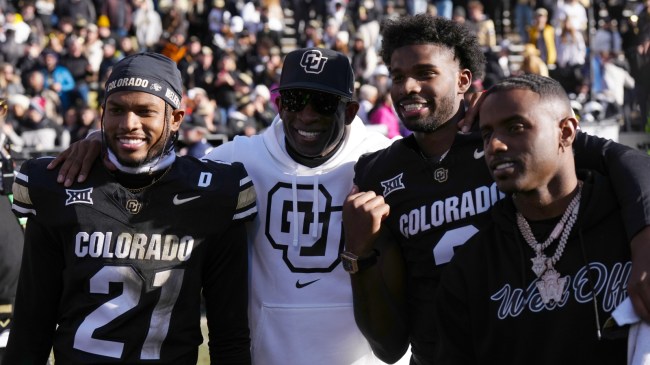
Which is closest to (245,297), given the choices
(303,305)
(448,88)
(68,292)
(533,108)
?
(303,305)

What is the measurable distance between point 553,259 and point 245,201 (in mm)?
1263

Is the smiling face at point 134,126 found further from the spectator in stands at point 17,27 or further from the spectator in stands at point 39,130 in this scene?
the spectator in stands at point 17,27

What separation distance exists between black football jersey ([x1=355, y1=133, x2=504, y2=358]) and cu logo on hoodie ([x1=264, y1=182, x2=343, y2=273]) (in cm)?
38

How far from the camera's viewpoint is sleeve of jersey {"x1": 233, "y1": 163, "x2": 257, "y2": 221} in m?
3.80

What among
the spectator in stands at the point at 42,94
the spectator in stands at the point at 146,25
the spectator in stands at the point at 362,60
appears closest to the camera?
the spectator in stands at the point at 42,94

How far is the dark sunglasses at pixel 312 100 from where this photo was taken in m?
4.16

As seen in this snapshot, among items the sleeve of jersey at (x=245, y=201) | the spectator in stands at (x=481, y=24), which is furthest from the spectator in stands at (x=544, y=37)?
the sleeve of jersey at (x=245, y=201)

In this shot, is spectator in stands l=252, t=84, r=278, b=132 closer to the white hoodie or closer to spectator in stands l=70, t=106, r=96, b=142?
spectator in stands l=70, t=106, r=96, b=142

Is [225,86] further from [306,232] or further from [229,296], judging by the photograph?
[229,296]

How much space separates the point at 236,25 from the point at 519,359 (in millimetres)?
16992

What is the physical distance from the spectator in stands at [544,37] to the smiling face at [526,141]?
15.4 meters

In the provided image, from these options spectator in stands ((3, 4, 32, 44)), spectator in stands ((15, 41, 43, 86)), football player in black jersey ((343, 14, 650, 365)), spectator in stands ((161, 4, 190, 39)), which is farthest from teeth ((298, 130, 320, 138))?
spectator in stands ((161, 4, 190, 39))

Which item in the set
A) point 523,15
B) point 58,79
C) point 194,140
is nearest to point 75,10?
point 58,79

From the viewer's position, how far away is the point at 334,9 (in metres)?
20.0
